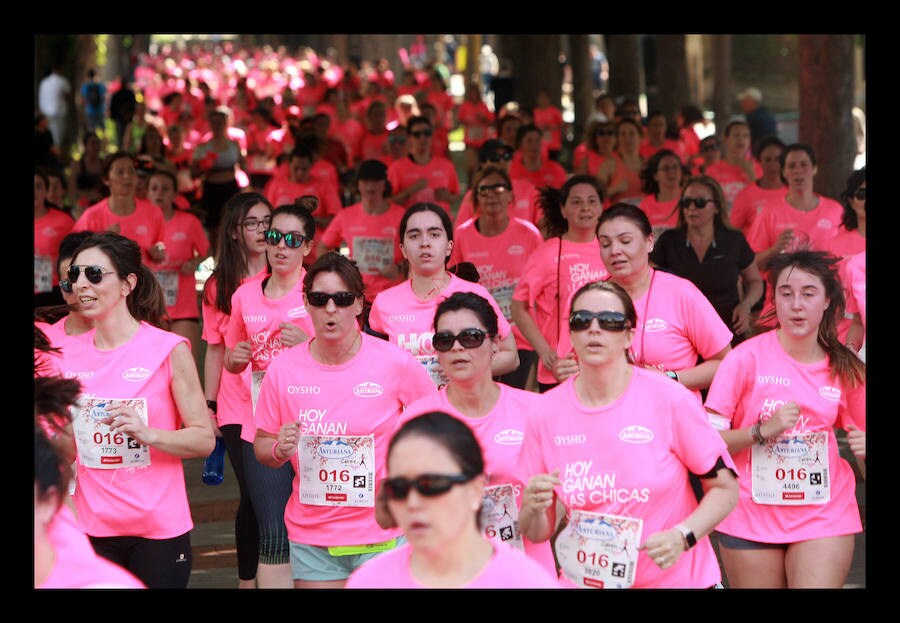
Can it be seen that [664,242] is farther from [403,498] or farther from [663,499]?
[403,498]

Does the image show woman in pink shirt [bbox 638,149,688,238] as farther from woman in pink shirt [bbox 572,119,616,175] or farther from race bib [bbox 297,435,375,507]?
race bib [bbox 297,435,375,507]

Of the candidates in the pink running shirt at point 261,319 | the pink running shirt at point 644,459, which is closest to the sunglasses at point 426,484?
the pink running shirt at point 644,459

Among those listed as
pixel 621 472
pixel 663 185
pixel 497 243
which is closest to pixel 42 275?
pixel 497 243

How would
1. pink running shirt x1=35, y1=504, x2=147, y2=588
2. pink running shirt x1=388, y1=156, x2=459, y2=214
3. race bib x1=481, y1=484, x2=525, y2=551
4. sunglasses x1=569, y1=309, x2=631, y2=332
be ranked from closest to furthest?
pink running shirt x1=35, y1=504, x2=147, y2=588
sunglasses x1=569, y1=309, x2=631, y2=332
race bib x1=481, y1=484, x2=525, y2=551
pink running shirt x1=388, y1=156, x2=459, y2=214

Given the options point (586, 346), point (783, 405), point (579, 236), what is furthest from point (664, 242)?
point (586, 346)

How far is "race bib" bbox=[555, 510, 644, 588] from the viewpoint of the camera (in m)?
4.87

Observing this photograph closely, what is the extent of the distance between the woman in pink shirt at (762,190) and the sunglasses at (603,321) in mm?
6210

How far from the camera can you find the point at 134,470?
5785 millimetres

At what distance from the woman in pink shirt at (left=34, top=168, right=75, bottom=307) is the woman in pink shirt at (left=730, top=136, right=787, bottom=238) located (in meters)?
4.75

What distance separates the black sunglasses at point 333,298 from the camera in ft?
19.8

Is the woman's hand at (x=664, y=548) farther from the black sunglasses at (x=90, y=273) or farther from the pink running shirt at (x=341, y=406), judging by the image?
the black sunglasses at (x=90, y=273)

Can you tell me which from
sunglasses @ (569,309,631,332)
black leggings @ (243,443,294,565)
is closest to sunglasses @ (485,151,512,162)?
black leggings @ (243,443,294,565)

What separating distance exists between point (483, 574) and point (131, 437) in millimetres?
2203
